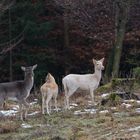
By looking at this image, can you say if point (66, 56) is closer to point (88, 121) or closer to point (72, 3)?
point (72, 3)

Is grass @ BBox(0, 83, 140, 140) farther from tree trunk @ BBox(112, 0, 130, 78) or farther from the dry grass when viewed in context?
tree trunk @ BBox(112, 0, 130, 78)

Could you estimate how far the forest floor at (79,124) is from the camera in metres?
10.7

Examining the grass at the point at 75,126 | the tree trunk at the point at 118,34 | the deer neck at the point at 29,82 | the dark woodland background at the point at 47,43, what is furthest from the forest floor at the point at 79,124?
the dark woodland background at the point at 47,43

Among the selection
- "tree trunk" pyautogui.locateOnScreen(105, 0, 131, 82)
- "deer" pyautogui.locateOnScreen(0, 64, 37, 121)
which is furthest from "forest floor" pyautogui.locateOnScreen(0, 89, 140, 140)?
"tree trunk" pyautogui.locateOnScreen(105, 0, 131, 82)

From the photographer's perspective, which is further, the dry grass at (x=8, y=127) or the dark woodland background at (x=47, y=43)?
the dark woodland background at (x=47, y=43)

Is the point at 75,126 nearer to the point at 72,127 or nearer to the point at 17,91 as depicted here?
the point at 72,127

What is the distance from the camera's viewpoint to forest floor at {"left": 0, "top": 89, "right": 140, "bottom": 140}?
10.7 m

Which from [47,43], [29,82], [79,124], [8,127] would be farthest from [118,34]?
[8,127]

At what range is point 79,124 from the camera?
1210 centimetres

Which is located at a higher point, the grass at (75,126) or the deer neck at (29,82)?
the deer neck at (29,82)

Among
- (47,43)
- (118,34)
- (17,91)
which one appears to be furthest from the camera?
(47,43)

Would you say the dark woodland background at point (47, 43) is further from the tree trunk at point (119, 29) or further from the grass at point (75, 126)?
the grass at point (75, 126)

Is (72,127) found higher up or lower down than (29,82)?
lower down

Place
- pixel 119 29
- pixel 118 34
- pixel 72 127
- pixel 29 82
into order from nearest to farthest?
pixel 72 127 → pixel 29 82 → pixel 119 29 → pixel 118 34
